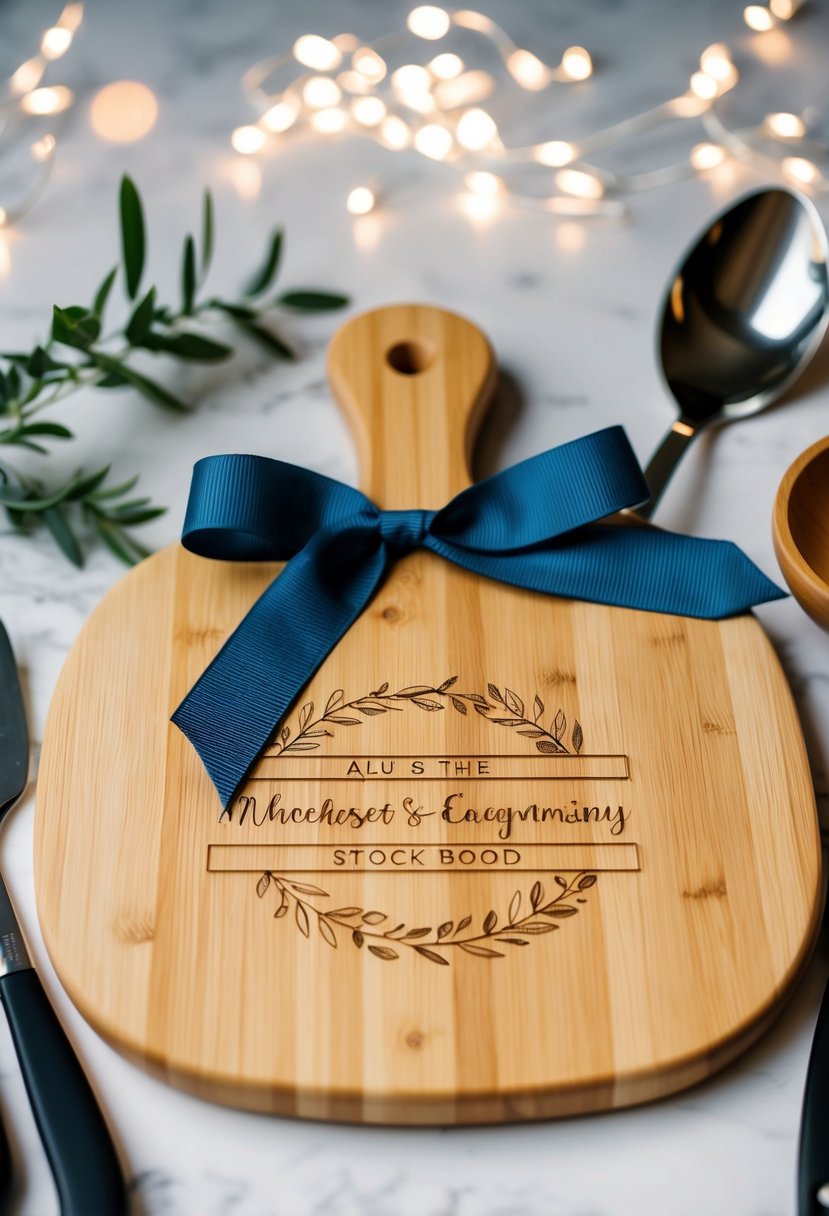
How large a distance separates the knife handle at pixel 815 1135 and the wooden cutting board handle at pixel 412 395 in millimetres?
476

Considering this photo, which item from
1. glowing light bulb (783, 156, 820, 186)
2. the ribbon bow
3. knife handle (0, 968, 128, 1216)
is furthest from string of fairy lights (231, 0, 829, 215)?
knife handle (0, 968, 128, 1216)

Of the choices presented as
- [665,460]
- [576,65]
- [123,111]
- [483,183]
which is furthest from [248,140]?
[665,460]

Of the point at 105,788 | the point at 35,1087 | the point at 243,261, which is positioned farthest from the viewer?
the point at 243,261

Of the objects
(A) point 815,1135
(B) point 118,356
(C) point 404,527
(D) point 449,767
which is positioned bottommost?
(A) point 815,1135

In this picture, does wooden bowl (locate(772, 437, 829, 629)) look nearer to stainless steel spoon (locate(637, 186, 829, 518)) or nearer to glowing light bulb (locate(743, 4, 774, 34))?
stainless steel spoon (locate(637, 186, 829, 518))

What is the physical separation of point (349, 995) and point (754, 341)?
0.67 m

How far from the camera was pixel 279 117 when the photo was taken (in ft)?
3.91

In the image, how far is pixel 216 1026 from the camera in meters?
0.66

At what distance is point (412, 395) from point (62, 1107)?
0.59 m

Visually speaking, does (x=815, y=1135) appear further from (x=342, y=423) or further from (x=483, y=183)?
(x=483, y=183)

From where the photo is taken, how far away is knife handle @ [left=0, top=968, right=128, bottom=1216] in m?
0.61

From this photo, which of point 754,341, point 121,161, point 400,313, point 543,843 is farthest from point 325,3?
point 543,843

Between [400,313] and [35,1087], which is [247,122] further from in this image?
[35,1087]

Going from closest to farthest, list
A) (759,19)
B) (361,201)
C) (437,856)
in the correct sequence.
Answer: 1. (437,856)
2. (361,201)
3. (759,19)
